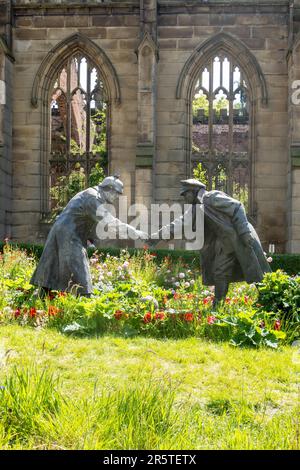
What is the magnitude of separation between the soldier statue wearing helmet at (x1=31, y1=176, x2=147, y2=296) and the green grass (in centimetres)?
137

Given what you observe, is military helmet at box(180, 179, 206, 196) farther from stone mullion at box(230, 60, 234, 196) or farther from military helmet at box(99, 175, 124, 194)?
stone mullion at box(230, 60, 234, 196)

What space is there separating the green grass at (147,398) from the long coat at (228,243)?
158 cm

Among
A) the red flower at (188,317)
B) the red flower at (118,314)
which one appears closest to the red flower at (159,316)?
the red flower at (188,317)

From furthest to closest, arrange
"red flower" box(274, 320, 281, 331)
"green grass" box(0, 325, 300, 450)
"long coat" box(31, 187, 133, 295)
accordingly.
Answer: "long coat" box(31, 187, 133, 295) < "red flower" box(274, 320, 281, 331) < "green grass" box(0, 325, 300, 450)

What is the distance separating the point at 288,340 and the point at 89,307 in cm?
223

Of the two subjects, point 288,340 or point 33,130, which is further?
point 33,130

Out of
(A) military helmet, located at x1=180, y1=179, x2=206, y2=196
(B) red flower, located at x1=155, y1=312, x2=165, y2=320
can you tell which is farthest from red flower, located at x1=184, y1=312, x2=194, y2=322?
(A) military helmet, located at x1=180, y1=179, x2=206, y2=196

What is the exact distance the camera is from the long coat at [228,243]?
661 cm

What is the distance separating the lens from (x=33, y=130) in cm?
1572

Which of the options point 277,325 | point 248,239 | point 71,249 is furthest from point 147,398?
point 248,239

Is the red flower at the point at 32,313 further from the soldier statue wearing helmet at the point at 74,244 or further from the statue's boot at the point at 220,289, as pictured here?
the statue's boot at the point at 220,289

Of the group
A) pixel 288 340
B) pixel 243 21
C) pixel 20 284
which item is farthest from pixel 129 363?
pixel 243 21

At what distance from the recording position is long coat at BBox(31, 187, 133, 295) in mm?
6547
